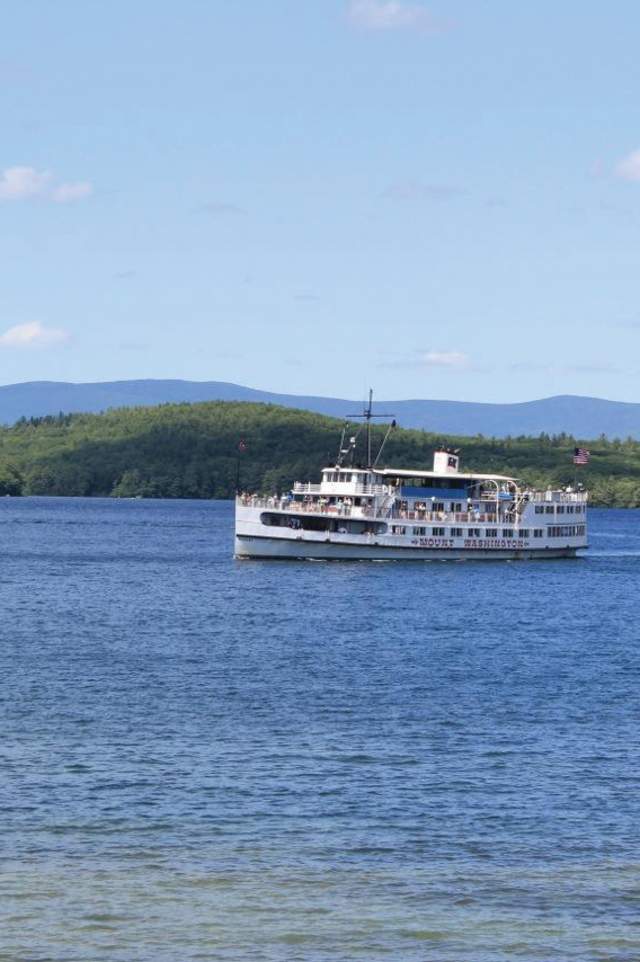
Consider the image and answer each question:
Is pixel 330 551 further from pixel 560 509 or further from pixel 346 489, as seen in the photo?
pixel 560 509

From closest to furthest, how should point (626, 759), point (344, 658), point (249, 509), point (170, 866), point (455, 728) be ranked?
point (170, 866), point (626, 759), point (455, 728), point (344, 658), point (249, 509)

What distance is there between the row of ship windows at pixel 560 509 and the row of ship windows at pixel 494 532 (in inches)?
57.2

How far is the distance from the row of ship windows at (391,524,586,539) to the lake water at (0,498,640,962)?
5274cm

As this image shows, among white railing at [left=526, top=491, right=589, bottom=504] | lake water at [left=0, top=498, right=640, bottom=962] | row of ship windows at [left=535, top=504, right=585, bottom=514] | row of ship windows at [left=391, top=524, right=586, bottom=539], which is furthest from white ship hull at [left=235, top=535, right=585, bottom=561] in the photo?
lake water at [left=0, top=498, right=640, bottom=962]

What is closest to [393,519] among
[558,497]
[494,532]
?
[494,532]

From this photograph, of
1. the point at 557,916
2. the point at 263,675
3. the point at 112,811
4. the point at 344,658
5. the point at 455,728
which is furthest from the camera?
the point at 344,658

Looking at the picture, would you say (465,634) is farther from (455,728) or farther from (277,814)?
(277,814)

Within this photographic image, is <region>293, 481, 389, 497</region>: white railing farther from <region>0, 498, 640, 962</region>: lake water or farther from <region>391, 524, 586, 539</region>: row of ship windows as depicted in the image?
<region>0, 498, 640, 962</region>: lake water

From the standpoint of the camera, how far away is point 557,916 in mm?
34312

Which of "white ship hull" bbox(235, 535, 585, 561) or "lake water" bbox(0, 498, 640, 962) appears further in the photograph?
"white ship hull" bbox(235, 535, 585, 561)

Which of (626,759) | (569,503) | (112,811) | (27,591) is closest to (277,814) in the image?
(112,811)

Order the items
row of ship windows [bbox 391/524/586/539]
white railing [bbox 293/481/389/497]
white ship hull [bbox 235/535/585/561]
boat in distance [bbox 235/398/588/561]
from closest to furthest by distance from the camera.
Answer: white railing [bbox 293/481/389/497] < boat in distance [bbox 235/398/588/561] < white ship hull [bbox 235/535/585/561] < row of ship windows [bbox 391/524/586/539]

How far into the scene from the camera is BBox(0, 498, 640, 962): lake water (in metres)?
33.3

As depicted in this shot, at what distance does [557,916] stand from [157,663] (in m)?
42.9
